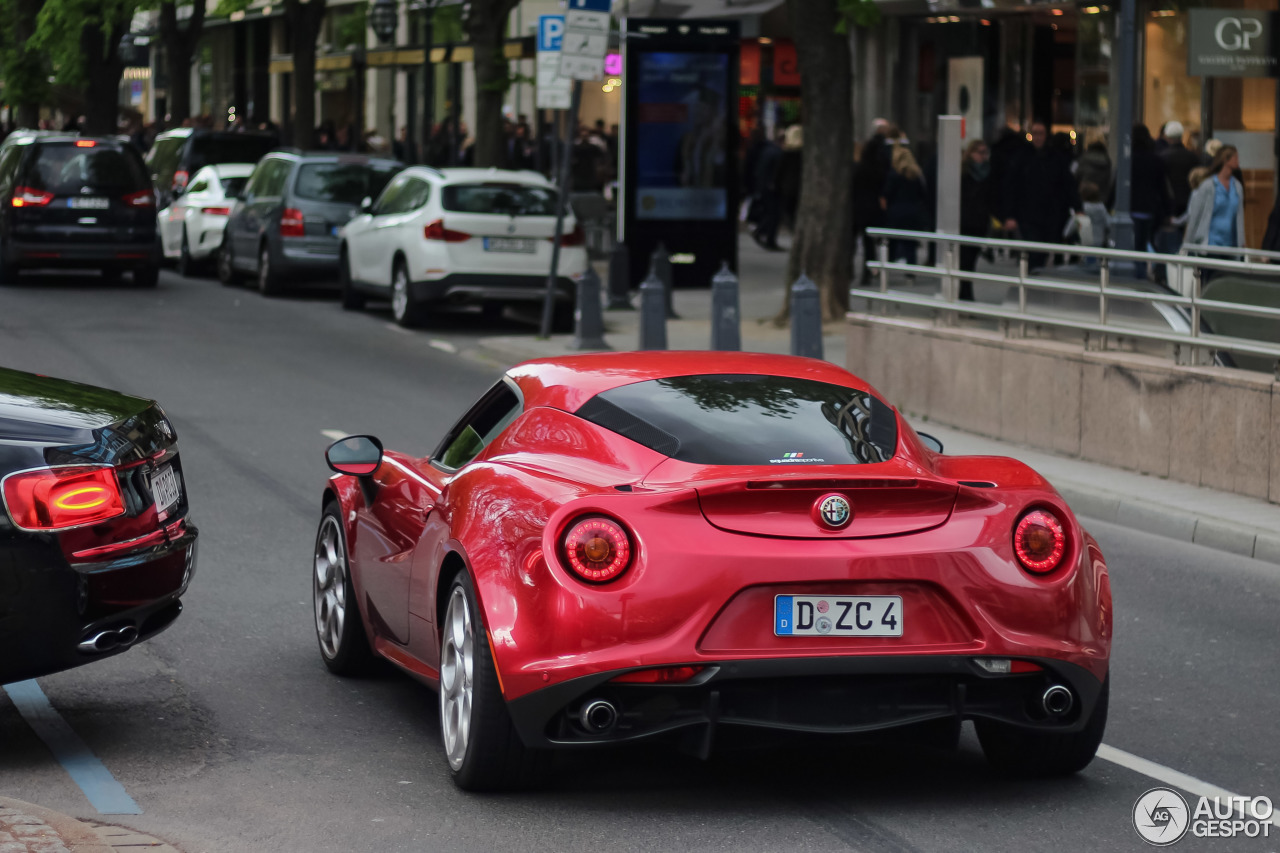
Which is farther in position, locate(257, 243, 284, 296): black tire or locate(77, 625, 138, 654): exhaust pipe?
locate(257, 243, 284, 296): black tire

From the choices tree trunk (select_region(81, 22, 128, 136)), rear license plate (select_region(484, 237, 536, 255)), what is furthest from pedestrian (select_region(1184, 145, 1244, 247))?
tree trunk (select_region(81, 22, 128, 136))

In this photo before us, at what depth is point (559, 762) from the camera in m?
6.11

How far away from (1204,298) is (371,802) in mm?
7478

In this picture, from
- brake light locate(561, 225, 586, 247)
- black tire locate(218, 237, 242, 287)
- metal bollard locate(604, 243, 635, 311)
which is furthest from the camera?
black tire locate(218, 237, 242, 287)

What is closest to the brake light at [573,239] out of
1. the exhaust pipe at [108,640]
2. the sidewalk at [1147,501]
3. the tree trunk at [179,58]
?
the sidewalk at [1147,501]

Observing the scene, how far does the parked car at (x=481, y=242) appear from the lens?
2133 centimetres

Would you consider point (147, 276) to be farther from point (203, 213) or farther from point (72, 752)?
point (72, 752)

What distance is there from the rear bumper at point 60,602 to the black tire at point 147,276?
21059mm

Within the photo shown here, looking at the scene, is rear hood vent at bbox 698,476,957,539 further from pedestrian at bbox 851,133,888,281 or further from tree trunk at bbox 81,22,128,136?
tree trunk at bbox 81,22,128,136

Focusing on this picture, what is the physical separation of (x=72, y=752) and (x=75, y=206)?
20.2 meters

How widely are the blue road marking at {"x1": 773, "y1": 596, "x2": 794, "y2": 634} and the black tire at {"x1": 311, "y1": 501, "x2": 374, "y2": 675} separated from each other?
2.24 m

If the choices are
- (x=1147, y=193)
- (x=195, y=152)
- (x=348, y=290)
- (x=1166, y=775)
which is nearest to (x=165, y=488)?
(x=1166, y=775)

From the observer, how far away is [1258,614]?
29.1 ft

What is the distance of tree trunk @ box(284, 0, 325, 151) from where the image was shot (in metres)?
35.5
